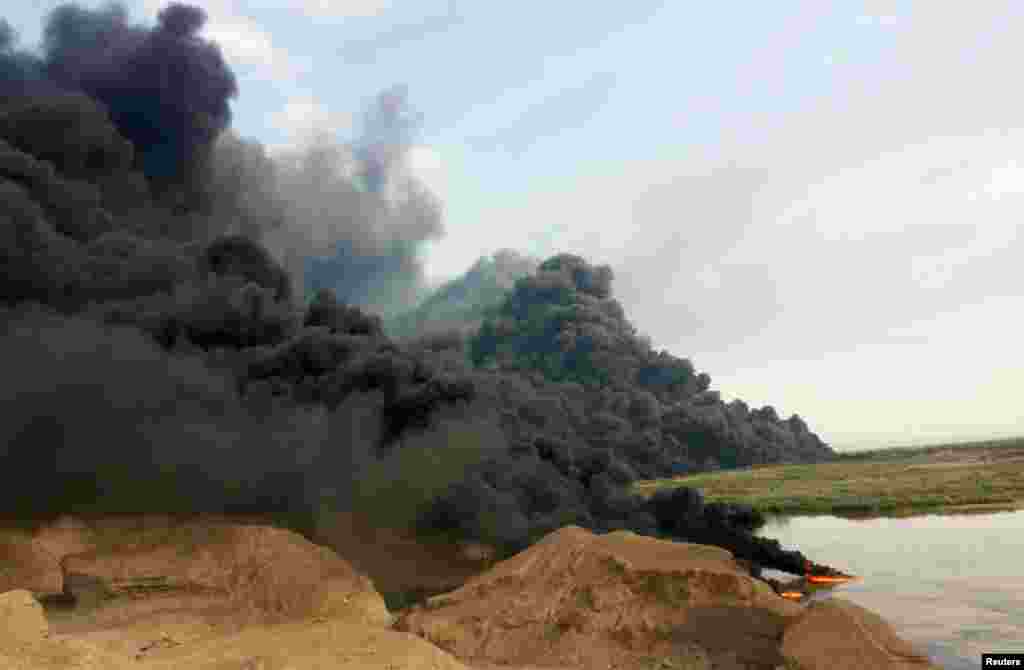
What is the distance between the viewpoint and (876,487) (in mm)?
121250

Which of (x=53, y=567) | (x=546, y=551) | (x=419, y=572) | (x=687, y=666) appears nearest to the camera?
(x=687, y=666)

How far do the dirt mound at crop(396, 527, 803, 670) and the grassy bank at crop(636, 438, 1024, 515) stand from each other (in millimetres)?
75107

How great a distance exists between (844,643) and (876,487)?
105 meters

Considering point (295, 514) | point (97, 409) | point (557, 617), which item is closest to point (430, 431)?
point (295, 514)

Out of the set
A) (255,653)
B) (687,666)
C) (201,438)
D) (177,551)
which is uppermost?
(201,438)

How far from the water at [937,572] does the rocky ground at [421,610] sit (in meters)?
8.85

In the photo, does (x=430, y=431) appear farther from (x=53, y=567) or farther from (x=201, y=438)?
(x=53, y=567)

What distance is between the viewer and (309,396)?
5559 cm

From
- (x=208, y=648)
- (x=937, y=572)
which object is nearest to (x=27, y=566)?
(x=208, y=648)

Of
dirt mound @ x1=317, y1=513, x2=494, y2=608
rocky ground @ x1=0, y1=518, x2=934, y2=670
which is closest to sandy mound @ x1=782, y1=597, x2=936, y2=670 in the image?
rocky ground @ x1=0, y1=518, x2=934, y2=670

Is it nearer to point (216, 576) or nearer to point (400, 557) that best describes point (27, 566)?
point (216, 576)

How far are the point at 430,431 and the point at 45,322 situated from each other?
24.5 m

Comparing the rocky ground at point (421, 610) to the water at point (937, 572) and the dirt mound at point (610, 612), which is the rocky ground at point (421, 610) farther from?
the water at point (937, 572)

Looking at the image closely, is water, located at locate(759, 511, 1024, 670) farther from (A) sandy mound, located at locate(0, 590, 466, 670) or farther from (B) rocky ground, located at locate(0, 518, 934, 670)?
(A) sandy mound, located at locate(0, 590, 466, 670)
